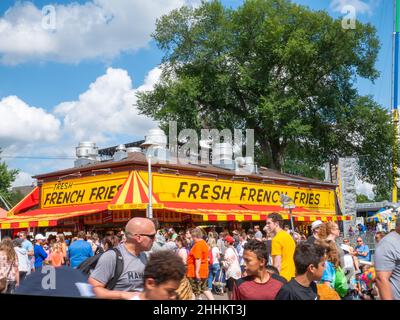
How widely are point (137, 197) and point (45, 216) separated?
4.60 metres

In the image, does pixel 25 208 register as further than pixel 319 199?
No

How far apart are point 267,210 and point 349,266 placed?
56.0 feet

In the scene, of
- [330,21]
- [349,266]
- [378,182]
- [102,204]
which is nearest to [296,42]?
[330,21]

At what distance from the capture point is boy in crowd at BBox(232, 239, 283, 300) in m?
3.72

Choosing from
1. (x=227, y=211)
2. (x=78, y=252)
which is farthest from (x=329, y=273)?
(x=227, y=211)

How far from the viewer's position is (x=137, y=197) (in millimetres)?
18578

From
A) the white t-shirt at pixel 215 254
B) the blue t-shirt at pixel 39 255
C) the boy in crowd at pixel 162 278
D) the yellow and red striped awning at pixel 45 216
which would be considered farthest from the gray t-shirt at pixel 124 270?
the yellow and red striped awning at pixel 45 216

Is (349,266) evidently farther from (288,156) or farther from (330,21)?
(288,156)

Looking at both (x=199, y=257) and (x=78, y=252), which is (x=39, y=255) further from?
(x=199, y=257)

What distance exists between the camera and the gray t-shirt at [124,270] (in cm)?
347

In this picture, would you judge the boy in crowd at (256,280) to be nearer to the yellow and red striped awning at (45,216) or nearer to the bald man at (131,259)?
the bald man at (131,259)

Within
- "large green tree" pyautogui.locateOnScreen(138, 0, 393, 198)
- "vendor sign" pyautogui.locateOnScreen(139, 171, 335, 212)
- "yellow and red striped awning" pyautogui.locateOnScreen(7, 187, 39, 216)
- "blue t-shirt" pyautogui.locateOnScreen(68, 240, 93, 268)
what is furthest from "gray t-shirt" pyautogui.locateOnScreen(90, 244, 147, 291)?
"large green tree" pyautogui.locateOnScreen(138, 0, 393, 198)

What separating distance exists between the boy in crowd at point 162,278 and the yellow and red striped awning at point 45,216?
1640 cm

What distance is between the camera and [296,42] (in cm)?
3238
